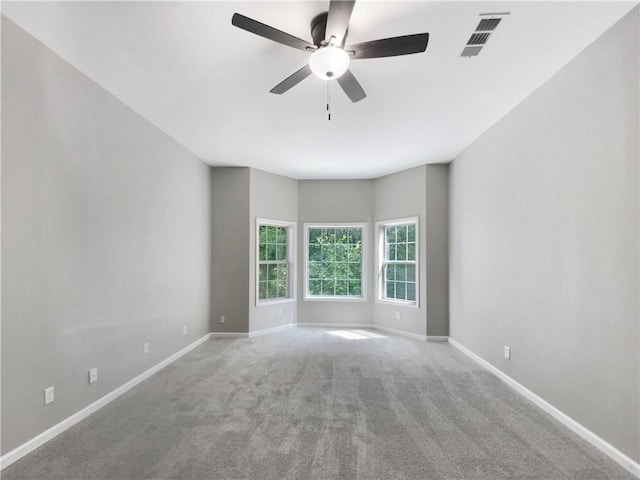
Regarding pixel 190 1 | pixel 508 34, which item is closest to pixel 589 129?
pixel 508 34

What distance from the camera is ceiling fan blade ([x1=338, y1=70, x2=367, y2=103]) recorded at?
2369mm

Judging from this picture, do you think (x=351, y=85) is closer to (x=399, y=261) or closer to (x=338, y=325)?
(x=399, y=261)

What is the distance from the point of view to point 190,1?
2016 mm

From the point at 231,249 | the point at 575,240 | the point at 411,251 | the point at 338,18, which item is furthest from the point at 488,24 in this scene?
the point at 231,249

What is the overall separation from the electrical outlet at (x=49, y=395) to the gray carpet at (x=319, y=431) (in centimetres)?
28

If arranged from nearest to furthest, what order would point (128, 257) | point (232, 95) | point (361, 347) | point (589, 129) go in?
point (589, 129), point (232, 95), point (128, 257), point (361, 347)

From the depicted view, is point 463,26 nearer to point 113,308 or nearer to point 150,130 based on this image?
point 150,130

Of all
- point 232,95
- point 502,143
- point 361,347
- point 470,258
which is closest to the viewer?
point 232,95

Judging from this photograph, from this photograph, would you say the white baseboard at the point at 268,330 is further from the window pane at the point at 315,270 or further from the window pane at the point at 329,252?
the window pane at the point at 329,252

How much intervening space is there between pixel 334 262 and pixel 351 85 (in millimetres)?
4434

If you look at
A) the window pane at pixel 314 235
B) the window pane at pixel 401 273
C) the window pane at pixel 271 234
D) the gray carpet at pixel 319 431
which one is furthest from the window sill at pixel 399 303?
the window pane at pixel 271 234

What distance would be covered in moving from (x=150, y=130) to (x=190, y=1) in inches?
85.5

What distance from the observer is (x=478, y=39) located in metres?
2.34

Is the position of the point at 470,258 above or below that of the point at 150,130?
below
